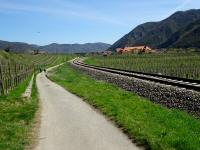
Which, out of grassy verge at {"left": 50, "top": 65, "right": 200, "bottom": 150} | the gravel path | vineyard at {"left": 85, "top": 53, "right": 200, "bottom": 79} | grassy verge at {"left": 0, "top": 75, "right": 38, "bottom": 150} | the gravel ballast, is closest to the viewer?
grassy verge at {"left": 50, "top": 65, "right": 200, "bottom": 150}

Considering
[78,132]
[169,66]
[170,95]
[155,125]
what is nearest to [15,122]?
[78,132]

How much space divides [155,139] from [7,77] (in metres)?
25.5

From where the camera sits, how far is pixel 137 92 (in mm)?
30547

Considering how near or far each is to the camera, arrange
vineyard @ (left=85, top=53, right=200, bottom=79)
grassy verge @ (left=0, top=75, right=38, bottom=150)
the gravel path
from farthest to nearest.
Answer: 1. vineyard @ (left=85, top=53, right=200, bottom=79)
2. grassy verge @ (left=0, top=75, right=38, bottom=150)
3. the gravel path

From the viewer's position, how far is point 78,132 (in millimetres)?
15062

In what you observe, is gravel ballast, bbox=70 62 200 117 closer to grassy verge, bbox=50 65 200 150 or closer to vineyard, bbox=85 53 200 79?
grassy verge, bbox=50 65 200 150

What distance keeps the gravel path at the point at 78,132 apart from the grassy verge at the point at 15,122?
0.57 metres

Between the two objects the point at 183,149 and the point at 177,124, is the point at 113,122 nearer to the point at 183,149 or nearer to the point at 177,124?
the point at 177,124

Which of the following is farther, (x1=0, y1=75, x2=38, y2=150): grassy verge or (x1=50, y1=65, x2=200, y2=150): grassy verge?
(x1=0, y1=75, x2=38, y2=150): grassy verge

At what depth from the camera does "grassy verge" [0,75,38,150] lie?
44.2 feet

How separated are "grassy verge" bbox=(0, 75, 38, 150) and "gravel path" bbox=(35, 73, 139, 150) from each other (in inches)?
22.4

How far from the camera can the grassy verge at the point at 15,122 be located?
44.2 ft

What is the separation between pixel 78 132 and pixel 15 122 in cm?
383

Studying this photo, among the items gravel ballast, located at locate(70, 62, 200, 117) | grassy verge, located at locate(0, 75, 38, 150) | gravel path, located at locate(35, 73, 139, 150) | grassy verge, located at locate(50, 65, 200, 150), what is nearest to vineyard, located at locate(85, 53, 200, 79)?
gravel ballast, located at locate(70, 62, 200, 117)
